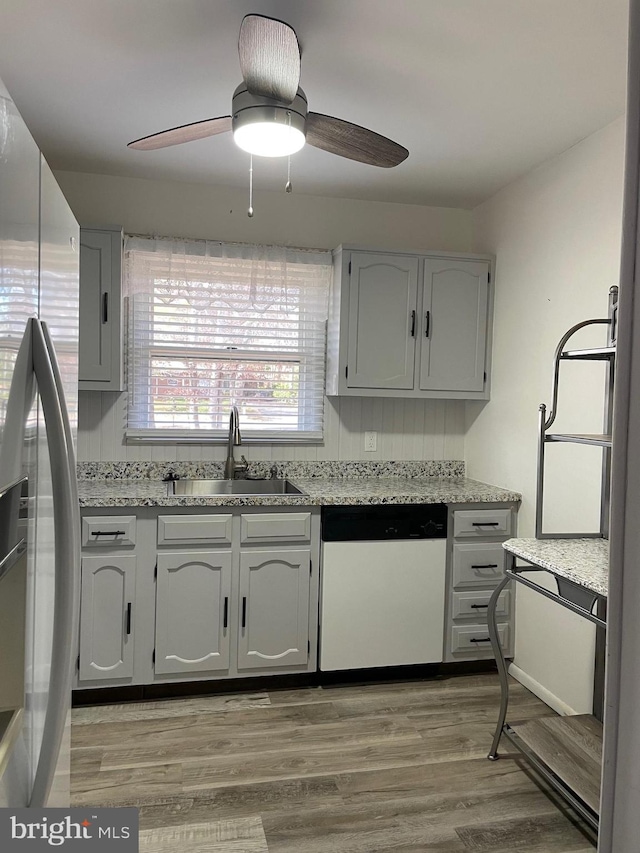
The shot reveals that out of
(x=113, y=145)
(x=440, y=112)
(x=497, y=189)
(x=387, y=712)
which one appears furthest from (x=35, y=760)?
(x=497, y=189)

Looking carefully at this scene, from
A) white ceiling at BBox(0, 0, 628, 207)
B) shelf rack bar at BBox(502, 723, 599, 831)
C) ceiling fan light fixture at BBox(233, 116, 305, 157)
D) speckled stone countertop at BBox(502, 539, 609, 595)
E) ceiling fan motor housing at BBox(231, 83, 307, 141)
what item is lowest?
shelf rack bar at BBox(502, 723, 599, 831)

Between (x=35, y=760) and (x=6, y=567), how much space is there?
319 mm

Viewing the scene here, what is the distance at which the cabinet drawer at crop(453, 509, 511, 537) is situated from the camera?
3299mm

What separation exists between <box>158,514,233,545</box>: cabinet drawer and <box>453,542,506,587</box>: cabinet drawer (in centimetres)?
117

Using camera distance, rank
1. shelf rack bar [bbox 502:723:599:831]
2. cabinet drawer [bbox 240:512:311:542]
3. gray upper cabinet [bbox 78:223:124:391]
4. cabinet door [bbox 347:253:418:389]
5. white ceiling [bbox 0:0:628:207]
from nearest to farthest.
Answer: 1. white ceiling [bbox 0:0:628:207]
2. shelf rack bar [bbox 502:723:599:831]
3. cabinet drawer [bbox 240:512:311:542]
4. gray upper cabinet [bbox 78:223:124:391]
5. cabinet door [bbox 347:253:418:389]

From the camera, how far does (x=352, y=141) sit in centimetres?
222

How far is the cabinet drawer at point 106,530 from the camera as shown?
2.92 metres

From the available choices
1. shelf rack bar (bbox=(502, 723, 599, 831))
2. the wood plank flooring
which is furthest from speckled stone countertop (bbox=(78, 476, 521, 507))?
shelf rack bar (bbox=(502, 723, 599, 831))

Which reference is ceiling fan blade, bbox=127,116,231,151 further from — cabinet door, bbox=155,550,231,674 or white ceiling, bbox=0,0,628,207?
cabinet door, bbox=155,550,231,674

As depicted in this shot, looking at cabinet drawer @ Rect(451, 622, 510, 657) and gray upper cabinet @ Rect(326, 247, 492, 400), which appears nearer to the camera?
cabinet drawer @ Rect(451, 622, 510, 657)

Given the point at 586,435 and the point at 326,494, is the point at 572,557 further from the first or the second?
the point at 326,494

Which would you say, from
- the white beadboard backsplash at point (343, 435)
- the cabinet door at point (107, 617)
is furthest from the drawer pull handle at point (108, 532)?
the white beadboard backsplash at point (343, 435)

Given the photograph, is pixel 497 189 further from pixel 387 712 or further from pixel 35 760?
pixel 35 760

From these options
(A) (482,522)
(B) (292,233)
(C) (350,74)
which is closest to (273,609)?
(A) (482,522)
